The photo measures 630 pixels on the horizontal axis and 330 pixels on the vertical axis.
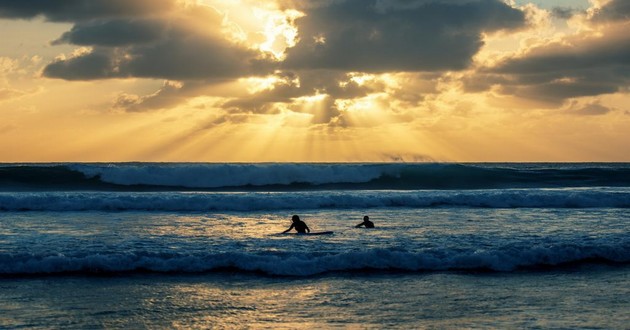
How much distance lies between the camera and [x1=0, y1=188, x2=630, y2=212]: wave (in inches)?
1098

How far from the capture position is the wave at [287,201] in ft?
91.5

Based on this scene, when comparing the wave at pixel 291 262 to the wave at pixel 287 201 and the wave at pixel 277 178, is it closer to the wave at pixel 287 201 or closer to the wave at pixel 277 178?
the wave at pixel 287 201

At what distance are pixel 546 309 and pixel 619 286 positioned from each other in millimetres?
2798

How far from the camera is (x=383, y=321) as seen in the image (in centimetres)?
978

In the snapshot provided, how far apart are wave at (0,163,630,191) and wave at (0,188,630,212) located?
1538cm

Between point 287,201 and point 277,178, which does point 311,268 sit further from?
point 277,178

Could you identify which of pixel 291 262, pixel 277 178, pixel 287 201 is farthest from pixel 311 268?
pixel 277 178

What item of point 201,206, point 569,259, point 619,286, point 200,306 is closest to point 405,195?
point 201,206

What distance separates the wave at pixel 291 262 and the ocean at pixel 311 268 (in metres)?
0.03

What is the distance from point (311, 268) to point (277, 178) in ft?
120

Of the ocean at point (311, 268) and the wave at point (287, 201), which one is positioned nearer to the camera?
the ocean at point (311, 268)

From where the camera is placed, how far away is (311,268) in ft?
45.3

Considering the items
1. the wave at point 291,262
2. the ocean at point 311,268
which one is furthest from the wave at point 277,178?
the wave at point 291,262

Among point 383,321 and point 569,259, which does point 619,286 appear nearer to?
point 569,259
